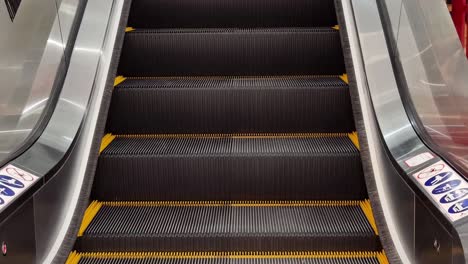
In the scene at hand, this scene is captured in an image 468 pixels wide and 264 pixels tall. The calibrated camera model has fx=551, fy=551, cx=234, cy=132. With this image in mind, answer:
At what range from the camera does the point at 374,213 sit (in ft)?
9.09

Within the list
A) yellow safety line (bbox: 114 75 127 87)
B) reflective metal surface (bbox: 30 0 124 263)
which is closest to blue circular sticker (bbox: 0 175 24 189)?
reflective metal surface (bbox: 30 0 124 263)

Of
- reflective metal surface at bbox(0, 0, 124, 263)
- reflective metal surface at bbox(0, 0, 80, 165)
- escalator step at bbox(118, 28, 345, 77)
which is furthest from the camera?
escalator step at bbox(118, 28, 345, 77)

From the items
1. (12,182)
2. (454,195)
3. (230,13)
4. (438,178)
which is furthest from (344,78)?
(12,182)

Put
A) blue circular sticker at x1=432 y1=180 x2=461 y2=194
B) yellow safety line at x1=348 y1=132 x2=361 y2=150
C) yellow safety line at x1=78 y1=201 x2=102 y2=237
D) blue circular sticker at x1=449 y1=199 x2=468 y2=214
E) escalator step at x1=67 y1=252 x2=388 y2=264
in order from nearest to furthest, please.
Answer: blue circular sticker at x1=449 y1=199 x2=468 y2=214, blue circular sticker at x1=432 y1=180 x2=461 y2=194, escalator step at x1=67 y1=252 x2=388 y2=264, yellow safety line at x1=78 y1=201 x2=102 y2=237, yellow safety line at x1=348 y1=132 x2=361 y2=150

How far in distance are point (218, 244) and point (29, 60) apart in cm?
157

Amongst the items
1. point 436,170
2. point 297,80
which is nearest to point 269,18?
point 297,80

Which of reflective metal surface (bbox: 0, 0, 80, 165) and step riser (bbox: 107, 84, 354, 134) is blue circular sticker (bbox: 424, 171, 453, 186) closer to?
step riser (bbox: 107, 84, 354, 134)

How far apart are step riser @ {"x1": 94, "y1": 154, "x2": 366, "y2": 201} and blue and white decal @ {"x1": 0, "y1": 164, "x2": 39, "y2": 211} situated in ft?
2.63

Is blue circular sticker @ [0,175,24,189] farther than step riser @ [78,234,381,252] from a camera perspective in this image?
No

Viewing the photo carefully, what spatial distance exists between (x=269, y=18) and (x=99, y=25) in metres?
1.29

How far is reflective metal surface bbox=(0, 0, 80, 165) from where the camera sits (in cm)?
294

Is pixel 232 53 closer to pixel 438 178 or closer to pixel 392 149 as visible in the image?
pixel 392 149

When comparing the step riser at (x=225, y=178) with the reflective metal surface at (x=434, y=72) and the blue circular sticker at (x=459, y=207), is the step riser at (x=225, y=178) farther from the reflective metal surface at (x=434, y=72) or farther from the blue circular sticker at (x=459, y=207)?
the blue circular sticker at (x=459, y=207)

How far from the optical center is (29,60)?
324 cm
